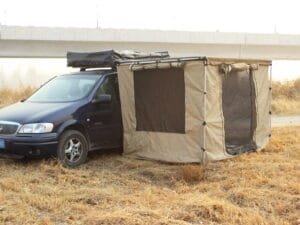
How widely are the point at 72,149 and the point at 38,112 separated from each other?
818 mm

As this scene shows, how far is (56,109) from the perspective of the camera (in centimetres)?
906

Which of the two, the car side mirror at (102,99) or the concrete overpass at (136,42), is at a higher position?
the concrete overpass at (136,42)

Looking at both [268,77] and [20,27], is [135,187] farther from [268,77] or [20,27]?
[20,27]

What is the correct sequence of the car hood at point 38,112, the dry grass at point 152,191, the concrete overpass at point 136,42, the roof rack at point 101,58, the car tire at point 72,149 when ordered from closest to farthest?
the dry grass at point 152,191
the car hood at point 38,112
the car tire at point 72,149
the roof rack at point 101,58
the concrete overpass at point 136,42

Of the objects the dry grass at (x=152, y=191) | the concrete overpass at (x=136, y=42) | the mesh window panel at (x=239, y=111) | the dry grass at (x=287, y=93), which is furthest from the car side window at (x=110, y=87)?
the concrete overpass at (x=136, y=42)

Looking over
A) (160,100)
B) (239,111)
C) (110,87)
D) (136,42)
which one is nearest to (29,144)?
(110,87)

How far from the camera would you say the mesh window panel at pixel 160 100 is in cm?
928

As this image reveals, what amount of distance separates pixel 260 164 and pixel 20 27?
74.6 ft

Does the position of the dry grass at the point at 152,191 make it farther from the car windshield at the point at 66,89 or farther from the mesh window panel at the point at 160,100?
the car windshield at the point at 66,89

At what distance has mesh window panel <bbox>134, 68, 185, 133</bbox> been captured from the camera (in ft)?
30.5

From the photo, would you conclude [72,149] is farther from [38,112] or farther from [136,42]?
[136,42]

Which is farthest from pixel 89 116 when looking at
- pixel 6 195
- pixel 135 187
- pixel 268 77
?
pixel 268 77

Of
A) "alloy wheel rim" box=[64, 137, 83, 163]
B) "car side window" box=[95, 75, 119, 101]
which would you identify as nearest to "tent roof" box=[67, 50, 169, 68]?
"car side window" box=[95, 75, 119, 101]

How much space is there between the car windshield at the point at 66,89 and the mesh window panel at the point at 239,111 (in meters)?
2.34
